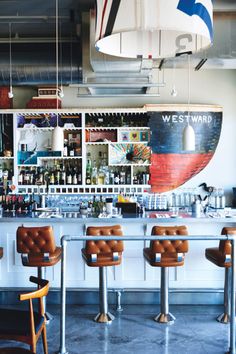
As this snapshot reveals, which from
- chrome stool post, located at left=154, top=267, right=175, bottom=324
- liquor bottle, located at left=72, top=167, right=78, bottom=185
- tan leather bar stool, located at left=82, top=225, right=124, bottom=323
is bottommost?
chrome stool post, located at left=154, top=267, right=175, bottom=324

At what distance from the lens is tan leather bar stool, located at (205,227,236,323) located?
13.9 feet

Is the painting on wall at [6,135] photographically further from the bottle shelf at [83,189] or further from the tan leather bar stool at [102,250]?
the tan leather bar stool at [102,250]

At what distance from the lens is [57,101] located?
6949mm

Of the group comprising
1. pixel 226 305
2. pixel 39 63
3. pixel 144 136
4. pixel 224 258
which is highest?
pixel 39 63

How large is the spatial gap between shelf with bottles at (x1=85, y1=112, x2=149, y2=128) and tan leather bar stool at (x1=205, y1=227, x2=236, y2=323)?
10.3 ft

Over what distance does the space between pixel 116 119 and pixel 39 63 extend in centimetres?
185

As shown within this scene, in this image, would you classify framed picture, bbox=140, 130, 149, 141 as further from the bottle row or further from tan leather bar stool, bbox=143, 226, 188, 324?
tan leather bar stool, bbox=143, 226, 188, 324

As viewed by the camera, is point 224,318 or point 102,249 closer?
point 102,249

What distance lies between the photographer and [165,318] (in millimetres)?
4406

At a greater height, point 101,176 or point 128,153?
point 128,153

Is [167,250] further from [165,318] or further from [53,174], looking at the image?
[53,174]

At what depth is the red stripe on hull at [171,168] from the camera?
287 inches

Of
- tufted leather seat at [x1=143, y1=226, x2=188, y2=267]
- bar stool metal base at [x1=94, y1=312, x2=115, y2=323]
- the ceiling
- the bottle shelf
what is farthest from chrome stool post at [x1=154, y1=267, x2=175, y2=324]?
the bottle shelf

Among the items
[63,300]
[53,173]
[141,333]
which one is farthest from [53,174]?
[63,300]
